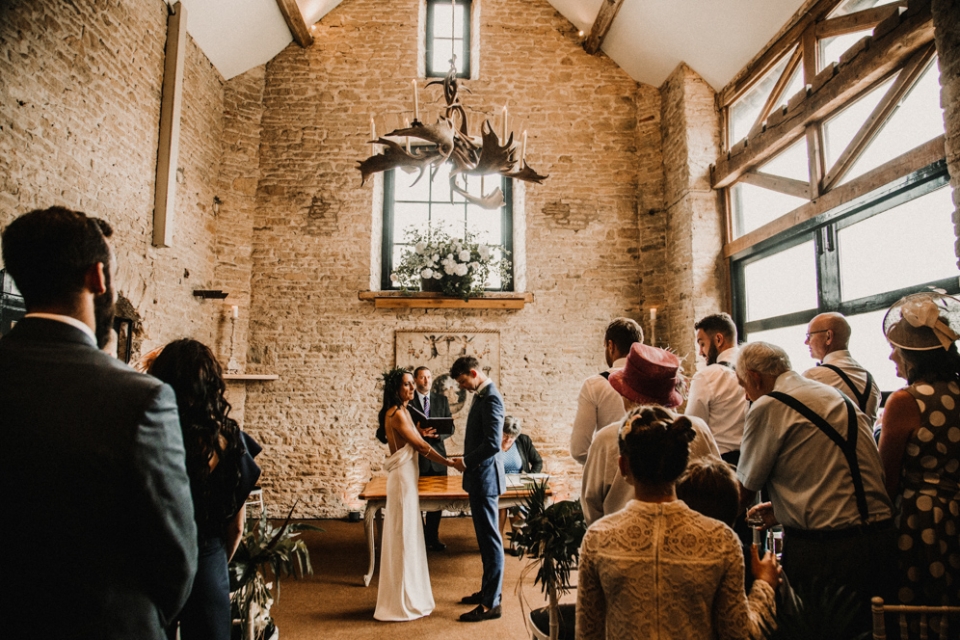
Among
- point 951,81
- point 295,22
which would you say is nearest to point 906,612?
point 951,81

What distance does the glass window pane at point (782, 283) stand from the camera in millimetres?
4648

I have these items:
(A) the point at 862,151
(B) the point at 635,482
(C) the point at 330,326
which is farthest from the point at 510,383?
(B) the point at 635,482

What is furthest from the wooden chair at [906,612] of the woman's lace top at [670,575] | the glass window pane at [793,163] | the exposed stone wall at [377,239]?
the exposed stone wall at [377,239]

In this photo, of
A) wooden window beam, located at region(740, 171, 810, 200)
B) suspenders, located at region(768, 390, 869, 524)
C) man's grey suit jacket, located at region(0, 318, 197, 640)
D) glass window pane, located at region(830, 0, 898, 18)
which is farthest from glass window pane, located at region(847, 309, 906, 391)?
man's grey suit jacket, located at region(0, 318, 197, 640)

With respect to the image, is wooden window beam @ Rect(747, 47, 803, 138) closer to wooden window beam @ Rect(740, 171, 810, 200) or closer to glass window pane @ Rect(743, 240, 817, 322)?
wooden window beam @ Rect(740, 171, 810, 200)

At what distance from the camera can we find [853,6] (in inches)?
Answer: 169

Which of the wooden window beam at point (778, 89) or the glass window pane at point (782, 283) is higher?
the wooden window beam at point (778, 89)

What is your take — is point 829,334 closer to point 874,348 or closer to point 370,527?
point 874,348

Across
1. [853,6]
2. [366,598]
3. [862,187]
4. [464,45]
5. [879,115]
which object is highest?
[464,45]

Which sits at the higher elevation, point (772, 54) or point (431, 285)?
point (772, 54)

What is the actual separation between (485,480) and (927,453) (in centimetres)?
236

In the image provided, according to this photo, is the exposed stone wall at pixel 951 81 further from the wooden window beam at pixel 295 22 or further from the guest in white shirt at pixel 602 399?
the wooden window beam at pixel 295 22

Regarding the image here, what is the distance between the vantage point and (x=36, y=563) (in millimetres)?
996

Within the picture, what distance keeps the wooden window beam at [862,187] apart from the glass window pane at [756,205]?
130 millimetres
